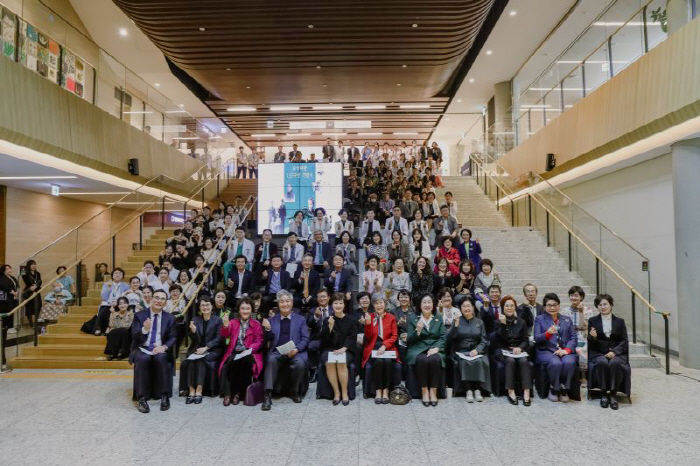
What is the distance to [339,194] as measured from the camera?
12875 mm

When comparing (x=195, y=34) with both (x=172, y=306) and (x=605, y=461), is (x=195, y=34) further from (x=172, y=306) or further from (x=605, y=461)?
(x=605, y=461)

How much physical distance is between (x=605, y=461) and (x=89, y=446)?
13.7 feet

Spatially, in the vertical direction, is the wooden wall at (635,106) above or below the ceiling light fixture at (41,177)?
above

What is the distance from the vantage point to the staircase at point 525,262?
30.3ft

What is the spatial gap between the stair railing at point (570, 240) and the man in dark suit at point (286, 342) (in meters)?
4.79

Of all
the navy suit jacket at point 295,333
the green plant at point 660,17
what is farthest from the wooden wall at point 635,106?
the navy suit jacket at point 295,333

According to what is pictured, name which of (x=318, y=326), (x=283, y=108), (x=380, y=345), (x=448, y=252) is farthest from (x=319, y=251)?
(x=283, y=108)

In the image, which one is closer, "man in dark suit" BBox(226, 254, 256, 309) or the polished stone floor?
the polished stone floor

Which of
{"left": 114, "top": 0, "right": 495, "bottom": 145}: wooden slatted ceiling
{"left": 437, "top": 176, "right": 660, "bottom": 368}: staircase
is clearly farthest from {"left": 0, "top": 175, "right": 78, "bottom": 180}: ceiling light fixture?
{"left": 437, "top": 176, "right": 660, "bottom": 368}: staircase

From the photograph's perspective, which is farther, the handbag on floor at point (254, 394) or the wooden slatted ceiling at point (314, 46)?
the wooden slatted ceiling at point (314, 46)

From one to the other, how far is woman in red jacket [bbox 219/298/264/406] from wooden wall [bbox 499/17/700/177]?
6253mm

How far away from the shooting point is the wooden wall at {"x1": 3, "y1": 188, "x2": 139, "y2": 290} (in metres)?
9.29

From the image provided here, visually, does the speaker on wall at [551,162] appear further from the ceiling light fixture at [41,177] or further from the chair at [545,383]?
the ceiling light fixture at [41,177]

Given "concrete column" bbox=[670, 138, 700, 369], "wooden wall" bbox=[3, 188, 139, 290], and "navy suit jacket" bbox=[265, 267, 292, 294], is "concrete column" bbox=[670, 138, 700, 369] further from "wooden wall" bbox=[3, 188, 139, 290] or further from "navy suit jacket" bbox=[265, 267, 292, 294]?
"wooden wall" bbox=[3, 188, 139, 290]
